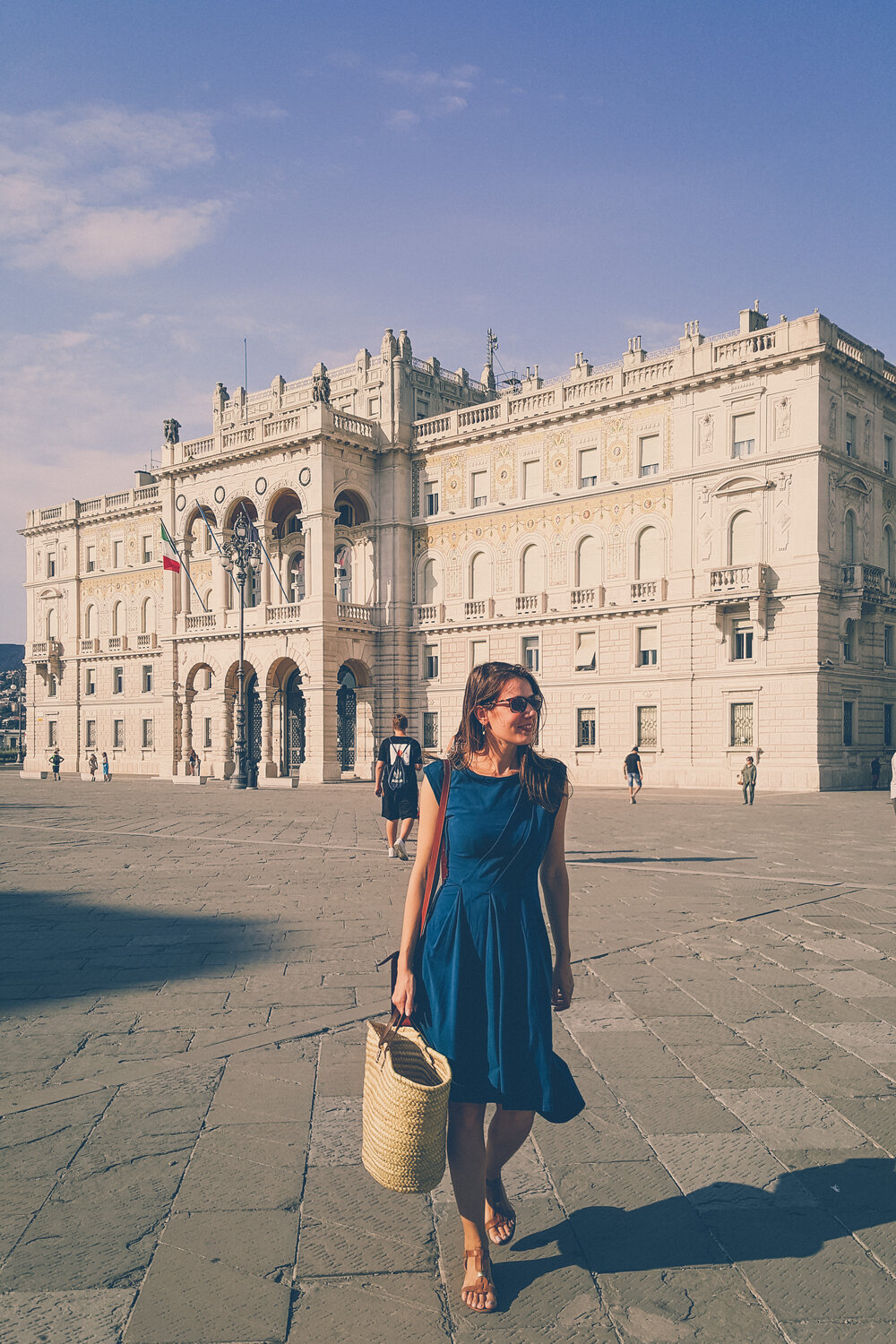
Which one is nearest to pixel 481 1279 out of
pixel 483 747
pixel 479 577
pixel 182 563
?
pixel 483 747

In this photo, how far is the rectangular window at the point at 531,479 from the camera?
37.2 metres

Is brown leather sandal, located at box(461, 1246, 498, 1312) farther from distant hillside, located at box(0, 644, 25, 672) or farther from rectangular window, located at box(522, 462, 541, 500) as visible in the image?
distant hillside, located at box(0, 644, 25, 672)

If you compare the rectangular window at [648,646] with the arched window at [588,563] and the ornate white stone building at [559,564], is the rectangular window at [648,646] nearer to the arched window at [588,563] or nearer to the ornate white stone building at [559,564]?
the ornate white stone building at [559,564]

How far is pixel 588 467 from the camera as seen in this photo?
35.8m

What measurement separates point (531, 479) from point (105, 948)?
31.8 m

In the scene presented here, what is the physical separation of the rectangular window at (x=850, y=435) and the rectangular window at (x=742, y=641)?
241 inches

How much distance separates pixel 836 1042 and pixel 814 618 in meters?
26.0

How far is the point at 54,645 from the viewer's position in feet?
178

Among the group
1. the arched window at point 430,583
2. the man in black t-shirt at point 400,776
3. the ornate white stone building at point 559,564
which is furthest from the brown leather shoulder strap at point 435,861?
the arched window at point 430,583

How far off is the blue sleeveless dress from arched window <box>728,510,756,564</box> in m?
29.5

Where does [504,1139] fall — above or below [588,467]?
below

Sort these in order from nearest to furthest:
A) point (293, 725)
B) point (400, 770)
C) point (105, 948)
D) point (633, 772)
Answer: point (105, 948) < point (400, 770) < point (633, 772) < point (293, 725)

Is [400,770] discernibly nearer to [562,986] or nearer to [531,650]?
[562,986]

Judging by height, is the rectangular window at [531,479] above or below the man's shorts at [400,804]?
above
